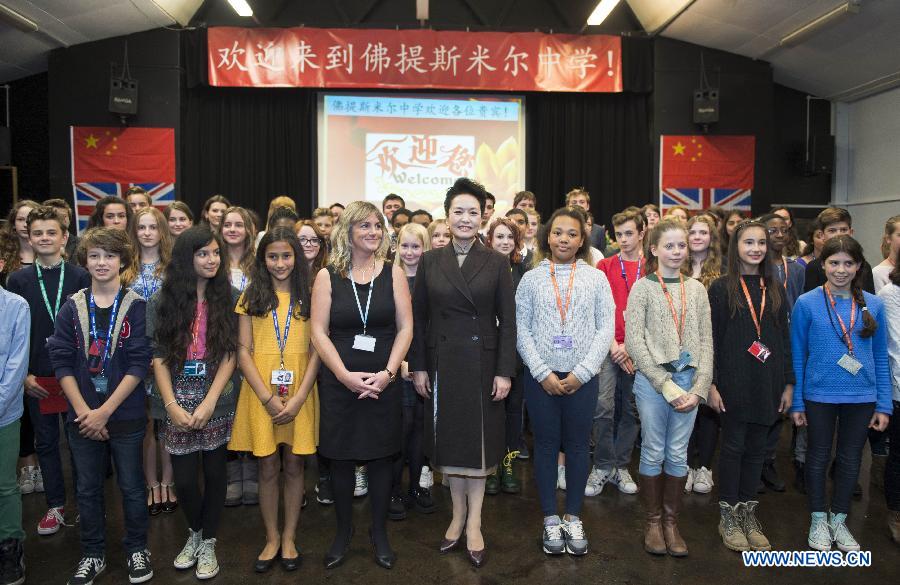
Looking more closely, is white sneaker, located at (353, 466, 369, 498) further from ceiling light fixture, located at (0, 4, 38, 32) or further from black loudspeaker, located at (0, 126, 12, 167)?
black loudspeaker, located at (0, 126, 12, 167)

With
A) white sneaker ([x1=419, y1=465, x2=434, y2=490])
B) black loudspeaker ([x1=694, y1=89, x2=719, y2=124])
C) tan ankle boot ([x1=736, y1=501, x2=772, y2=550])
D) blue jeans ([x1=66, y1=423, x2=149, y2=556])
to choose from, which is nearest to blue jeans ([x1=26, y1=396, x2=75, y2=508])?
blue jeans ([x1=66, y1=423, x2=149, y2=556])

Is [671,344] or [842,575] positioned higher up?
[671,344]

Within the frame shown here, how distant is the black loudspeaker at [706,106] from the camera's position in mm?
7203

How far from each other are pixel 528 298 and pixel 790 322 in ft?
4.42

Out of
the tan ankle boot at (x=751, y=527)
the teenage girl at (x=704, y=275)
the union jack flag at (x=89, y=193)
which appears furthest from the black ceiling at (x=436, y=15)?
the tan ankle boot at (x=751, y=527)

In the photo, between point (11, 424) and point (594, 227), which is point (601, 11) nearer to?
point (594, 227)

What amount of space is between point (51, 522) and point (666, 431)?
9.81ft

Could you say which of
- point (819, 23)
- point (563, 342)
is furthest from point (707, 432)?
point (819, 23)

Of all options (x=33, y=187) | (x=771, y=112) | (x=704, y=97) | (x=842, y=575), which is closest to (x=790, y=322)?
(x=842, y=575)

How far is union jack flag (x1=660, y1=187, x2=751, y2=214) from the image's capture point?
7.51m

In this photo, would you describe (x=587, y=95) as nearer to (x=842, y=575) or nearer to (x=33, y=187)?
(x=842, y=575)

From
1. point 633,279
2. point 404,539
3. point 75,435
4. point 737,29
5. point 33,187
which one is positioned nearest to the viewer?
point 75,435

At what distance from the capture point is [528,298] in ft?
9.14

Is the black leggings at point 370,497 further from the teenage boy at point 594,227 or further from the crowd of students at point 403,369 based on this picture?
the teenage boy at point 594,227
